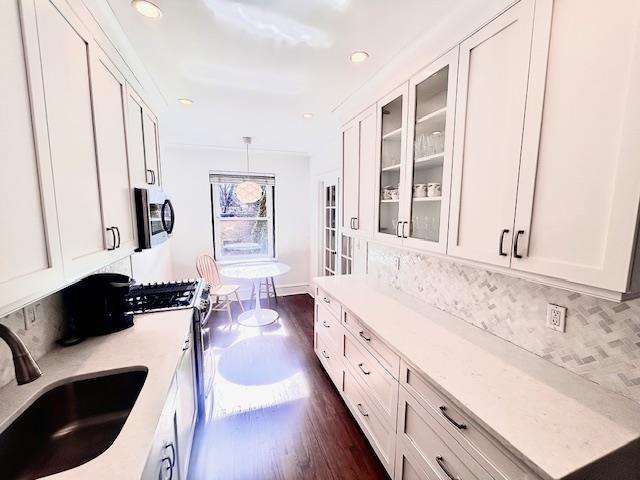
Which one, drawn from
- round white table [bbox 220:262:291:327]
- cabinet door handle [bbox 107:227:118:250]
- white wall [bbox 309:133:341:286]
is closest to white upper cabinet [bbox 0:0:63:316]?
cabinet door handle [bbox 107:227:118:250]

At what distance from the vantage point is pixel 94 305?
1458mm

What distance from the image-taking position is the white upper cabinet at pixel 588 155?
0.76 meters

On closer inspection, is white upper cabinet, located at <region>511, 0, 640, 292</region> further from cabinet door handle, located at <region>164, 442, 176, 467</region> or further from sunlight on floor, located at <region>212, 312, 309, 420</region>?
sunlight on floor, located at <region>212, 312, 309, 420</region>

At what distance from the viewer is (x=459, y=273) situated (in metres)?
1.70

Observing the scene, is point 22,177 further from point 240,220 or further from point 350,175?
point 240,220

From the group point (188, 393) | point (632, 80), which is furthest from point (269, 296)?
point (632, 80)

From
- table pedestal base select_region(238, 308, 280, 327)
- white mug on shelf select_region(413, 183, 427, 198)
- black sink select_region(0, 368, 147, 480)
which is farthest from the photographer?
table pedestal base select_region(238, 308, 280, 327)

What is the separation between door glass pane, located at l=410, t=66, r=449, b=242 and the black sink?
1.62 metres

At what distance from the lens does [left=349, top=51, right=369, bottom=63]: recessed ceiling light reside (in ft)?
5.39

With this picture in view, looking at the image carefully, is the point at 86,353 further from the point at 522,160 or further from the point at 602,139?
the point at 602,139

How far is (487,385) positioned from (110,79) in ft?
7.51

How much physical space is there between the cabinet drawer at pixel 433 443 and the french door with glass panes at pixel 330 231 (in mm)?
2533

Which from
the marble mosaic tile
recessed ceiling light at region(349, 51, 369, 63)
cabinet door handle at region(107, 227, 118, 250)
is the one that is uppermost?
recessed ceiling light at region(349, 51, 369, 63)

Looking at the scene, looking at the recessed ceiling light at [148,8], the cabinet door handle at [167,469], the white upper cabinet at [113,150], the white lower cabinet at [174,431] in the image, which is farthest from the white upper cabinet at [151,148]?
the cabinet door handle at [167,469]
